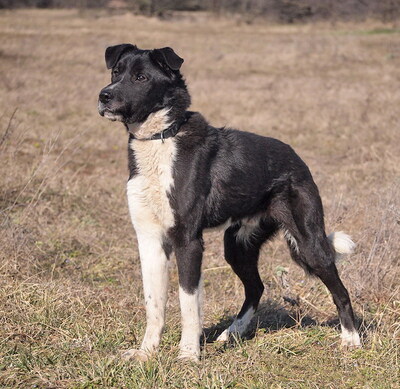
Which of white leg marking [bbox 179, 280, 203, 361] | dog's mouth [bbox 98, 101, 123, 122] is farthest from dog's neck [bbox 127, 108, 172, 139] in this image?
white leg marking [bbox 179, 280, 203, 361]

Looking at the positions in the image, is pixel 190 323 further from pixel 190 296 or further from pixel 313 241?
pixel 313 241

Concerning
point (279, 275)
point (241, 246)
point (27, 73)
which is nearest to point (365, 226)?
point (279, 275)

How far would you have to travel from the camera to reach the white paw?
4.61m

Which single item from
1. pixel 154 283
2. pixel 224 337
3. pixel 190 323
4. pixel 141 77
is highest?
pixel 141 77

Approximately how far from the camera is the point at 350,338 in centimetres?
466

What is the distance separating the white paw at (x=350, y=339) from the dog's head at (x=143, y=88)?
2000mm

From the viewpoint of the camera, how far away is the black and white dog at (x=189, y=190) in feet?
13.9

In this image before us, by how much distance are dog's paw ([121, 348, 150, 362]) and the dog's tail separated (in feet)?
5.64

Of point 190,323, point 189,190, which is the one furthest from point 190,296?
point 189,190

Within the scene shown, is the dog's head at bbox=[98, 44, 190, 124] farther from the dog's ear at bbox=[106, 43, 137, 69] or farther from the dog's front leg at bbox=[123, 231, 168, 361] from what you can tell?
the dog's front leg at bbox=[123, 231, 168, 361]

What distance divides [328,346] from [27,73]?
1474 cm

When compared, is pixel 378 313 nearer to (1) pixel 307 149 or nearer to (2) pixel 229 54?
(1) pixel 307 149

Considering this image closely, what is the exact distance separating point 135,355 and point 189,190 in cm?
113

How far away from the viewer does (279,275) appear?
18.3ft
